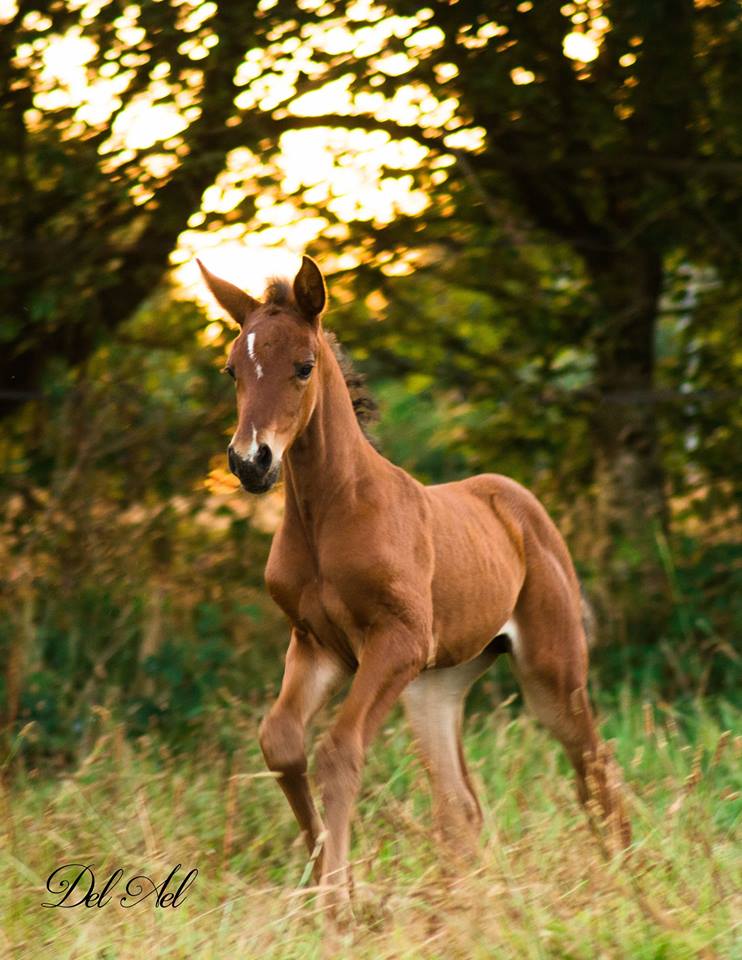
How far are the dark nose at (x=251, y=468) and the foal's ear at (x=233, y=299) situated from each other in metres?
0.72

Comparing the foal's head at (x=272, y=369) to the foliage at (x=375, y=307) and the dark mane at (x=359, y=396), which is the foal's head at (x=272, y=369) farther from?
the foliage at (x=375, y=307)

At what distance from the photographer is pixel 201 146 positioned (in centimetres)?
718

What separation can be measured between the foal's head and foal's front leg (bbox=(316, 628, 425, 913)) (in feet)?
2.33

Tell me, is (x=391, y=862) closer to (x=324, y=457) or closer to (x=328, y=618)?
(x=328, y=618)

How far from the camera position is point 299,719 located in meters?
4.44

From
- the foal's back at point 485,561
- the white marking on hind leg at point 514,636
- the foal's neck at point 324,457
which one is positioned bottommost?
the white marking on hind leg at point 514,636

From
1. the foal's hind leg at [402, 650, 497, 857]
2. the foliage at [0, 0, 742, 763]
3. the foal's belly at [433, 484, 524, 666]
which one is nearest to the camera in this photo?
the foal's belly at [433, 484, 524, 666]

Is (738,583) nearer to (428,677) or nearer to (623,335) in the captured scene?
(623,335)

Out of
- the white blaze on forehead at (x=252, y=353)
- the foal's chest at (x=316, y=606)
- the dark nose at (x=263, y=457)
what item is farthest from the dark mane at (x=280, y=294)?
the foal's chest at (x=316, y=606)

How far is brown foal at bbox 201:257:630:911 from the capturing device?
423cm

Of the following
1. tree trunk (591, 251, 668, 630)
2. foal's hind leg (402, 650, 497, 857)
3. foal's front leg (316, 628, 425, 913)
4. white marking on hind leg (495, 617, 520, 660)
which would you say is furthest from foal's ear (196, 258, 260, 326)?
tree trunk (591, 251, 668, 630)

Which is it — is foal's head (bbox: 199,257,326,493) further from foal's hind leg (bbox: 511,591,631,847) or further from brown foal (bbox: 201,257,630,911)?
foal's hind leg (bbox: 511,591,631,847)

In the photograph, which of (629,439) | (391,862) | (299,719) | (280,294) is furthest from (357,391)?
(629,439)

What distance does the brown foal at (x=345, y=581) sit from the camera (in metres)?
4.23
